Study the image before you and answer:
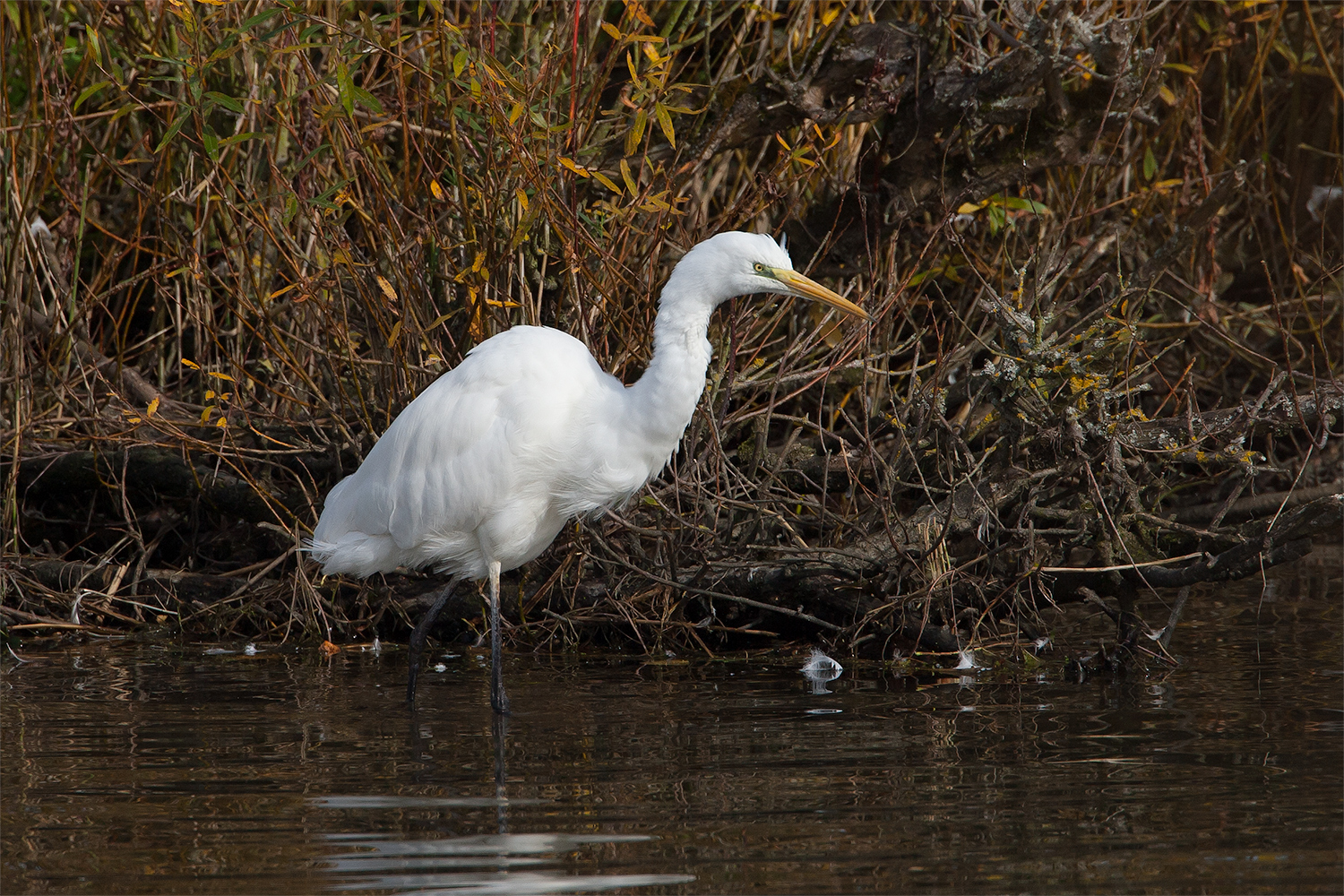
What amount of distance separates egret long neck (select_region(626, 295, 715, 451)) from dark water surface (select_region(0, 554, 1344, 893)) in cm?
88

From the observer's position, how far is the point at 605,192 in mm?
5668

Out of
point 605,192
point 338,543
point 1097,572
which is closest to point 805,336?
point 605,192

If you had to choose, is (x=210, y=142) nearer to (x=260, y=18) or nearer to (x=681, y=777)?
(x=260, y=18)

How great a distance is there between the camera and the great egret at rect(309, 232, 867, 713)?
162 inches

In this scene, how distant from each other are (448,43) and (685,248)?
4.06 ft

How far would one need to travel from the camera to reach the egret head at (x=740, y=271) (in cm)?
406

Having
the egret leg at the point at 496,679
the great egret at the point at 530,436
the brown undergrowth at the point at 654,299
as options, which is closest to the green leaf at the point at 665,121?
the brown undergrowth at the point at 654,299

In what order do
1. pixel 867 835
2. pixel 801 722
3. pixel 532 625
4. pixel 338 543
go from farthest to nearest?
pixel 532 625
pixel 338 543
pixel 801 722
pixel 867 835

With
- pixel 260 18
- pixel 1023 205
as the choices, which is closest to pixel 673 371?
pixel 260 18

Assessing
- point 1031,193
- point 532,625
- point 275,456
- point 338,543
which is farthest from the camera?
point 1031,193

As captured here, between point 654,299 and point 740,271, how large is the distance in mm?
1257

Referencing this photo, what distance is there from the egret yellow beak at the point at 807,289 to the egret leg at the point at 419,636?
1671 millimetres

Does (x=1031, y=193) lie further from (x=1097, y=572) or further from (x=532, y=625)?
(x=532, y=625)

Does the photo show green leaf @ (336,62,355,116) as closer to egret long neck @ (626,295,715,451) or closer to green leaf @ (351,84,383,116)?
green leaf @ (351,84,383,116)
